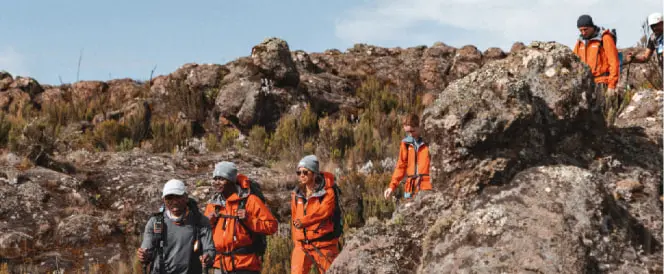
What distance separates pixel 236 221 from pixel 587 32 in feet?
14.9

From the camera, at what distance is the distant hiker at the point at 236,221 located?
5.51 meters

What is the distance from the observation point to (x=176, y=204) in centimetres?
522

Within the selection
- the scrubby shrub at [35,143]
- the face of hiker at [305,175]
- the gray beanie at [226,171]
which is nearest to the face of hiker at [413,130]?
the face of hiker at [305,175]

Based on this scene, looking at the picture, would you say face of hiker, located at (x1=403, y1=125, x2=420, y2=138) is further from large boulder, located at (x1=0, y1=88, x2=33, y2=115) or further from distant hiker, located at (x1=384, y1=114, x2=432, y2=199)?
large boulder, located at (x1=0, y1=88, x2=33, y2=115)

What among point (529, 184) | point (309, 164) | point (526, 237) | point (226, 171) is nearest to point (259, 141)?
point (309, 164)

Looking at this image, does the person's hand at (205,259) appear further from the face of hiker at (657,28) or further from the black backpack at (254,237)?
the face of hiker at (657,28)

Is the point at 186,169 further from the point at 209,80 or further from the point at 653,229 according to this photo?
the point at 653,229

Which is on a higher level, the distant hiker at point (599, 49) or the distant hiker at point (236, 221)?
the distant hiker at point (599, 49)

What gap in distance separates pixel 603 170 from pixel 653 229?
515 mm

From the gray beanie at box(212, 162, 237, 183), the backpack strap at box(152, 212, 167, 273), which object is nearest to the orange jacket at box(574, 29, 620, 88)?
the gray beanie at box(212, 162, 237, 183)

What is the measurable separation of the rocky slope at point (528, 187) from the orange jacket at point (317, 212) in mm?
2035

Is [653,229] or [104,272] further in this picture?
[104,272]

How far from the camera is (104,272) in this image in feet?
28.0

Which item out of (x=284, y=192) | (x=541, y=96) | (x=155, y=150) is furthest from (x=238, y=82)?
(x=541, y=96)
